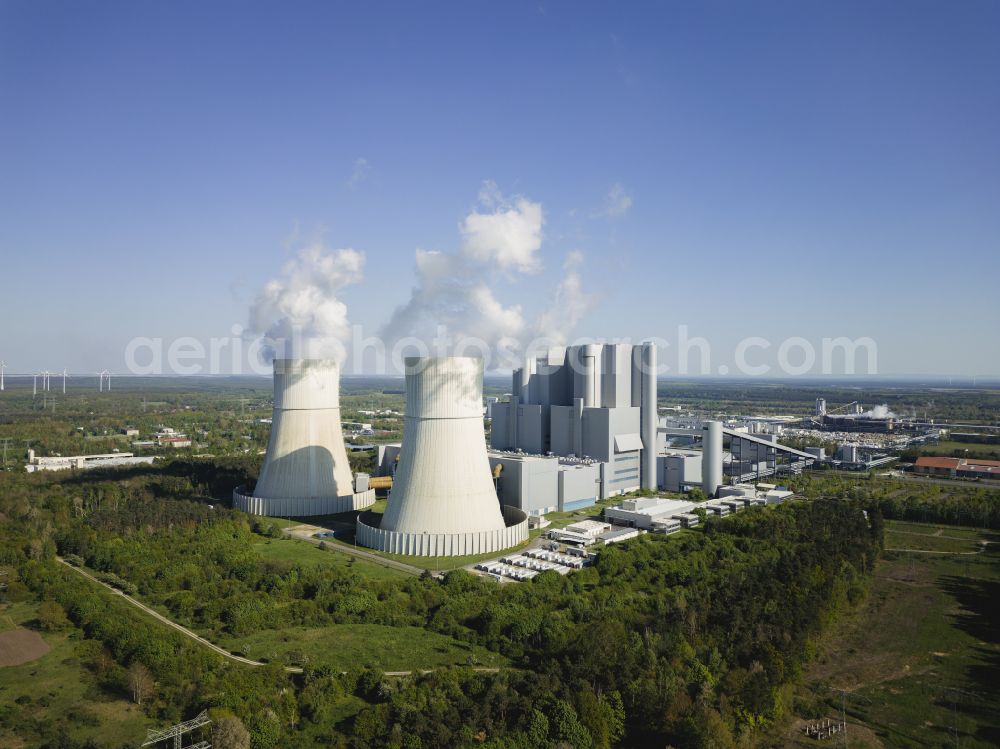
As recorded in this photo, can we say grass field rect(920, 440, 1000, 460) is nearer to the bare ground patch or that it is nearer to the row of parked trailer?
the row of parked trailer

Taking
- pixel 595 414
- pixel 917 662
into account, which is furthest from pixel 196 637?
pixel 595 414

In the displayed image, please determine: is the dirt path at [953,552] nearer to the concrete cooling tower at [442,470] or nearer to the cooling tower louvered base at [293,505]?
the concrete cooling tower at [442,470]

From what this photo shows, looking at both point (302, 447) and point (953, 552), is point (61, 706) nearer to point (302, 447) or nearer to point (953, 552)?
point (302, 447)

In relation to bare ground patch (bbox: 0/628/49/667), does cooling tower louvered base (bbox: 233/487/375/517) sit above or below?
above

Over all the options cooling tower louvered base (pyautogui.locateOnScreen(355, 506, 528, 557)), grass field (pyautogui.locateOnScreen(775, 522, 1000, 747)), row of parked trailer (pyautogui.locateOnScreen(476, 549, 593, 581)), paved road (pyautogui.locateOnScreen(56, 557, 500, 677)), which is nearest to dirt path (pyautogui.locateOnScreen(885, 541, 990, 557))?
grass field (pyautogui.locateOnScreen(775, 522, 1000, 747))

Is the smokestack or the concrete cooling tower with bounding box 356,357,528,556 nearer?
the concrete cooling tower with bounding box 356,357,528,556

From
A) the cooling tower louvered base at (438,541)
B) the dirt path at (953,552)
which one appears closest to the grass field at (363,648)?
the cooling tower louvered base at (438,541)
